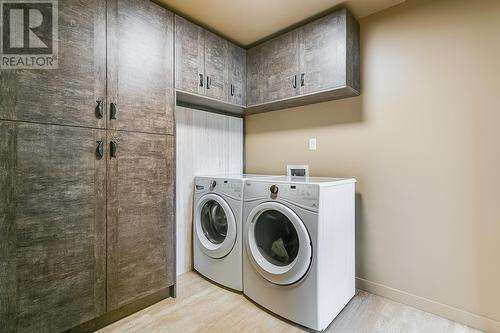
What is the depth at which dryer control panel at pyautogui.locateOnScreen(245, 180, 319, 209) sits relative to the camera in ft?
4.91

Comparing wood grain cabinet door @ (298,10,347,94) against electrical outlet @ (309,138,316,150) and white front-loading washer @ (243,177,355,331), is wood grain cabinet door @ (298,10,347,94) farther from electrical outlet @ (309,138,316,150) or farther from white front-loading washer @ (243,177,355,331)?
white front-loading washer @ (243,177,355,331)

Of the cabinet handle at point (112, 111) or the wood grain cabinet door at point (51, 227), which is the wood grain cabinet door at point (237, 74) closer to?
the cabinet handle at point (112, 111)

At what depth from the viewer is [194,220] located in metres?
2.33

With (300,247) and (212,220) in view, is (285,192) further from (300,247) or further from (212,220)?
(212,220)

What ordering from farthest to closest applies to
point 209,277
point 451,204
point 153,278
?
point 209,277
point 153,278
point 451,204

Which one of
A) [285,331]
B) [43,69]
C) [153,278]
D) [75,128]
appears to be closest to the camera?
[43,69]

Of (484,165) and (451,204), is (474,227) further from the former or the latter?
(484,165)

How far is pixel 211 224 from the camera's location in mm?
2311

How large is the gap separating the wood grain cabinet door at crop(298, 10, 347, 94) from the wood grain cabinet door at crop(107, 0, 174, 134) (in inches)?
42.0

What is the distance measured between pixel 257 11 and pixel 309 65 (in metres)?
0.58

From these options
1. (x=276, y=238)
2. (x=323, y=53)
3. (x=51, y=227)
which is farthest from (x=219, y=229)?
(x=323, y=53)

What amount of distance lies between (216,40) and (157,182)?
1391 mm

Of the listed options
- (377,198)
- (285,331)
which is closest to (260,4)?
(377,198)

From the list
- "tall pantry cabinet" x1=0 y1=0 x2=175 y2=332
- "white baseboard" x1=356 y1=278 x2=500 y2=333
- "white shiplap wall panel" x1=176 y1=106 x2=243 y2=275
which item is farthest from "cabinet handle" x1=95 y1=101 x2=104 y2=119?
"white baseboard" x1=356 y1=278 x2=500 y2=333
